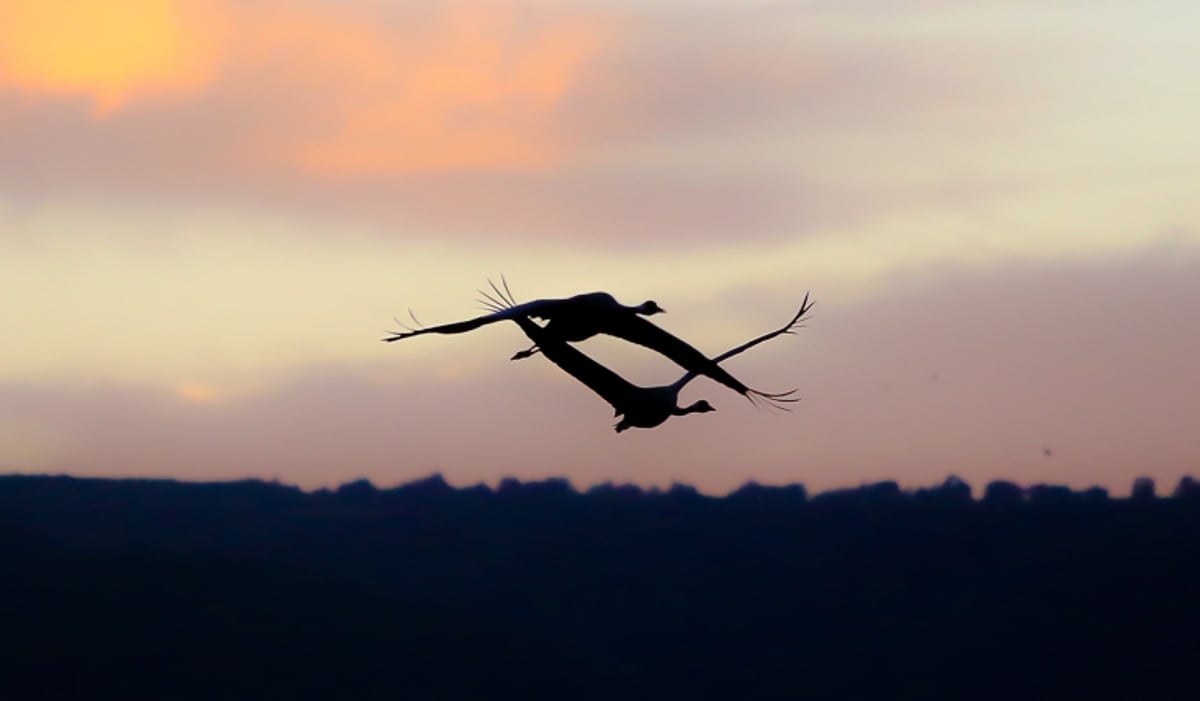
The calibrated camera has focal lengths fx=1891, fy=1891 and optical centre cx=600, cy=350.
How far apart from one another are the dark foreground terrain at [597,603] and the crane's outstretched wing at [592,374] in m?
111

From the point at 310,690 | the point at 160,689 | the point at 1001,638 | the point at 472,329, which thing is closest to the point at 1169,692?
the point at 1001,638

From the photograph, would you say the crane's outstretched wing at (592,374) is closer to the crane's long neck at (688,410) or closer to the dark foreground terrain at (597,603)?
the crane's long neck at (688,410)

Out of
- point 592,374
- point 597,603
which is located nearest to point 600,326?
point 592,374

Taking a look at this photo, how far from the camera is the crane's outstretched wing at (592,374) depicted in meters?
23.6

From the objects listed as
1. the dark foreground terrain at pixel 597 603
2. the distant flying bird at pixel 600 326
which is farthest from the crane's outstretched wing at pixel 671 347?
the dark foreground terrain at pixel 597 603

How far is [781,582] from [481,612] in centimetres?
2475

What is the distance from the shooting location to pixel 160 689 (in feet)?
480

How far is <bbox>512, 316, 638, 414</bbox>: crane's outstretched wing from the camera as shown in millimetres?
23578

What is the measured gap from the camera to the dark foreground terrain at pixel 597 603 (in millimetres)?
138250

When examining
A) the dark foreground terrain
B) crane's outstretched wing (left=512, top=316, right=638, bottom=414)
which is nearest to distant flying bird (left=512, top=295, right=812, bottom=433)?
crane's outstretched wing (left=512, top=316, right=638, bottom=414)

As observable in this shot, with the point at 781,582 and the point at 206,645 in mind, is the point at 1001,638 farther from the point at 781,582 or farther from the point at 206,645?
the point at 206,645

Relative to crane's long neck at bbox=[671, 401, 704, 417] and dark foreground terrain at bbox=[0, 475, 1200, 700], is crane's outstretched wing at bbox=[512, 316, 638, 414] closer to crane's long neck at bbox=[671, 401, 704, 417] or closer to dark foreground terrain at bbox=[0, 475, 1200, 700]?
crane's long neck at bbox=[671, 401, 704, 417]

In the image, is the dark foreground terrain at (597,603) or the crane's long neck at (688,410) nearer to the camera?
the crane's long neck at (688,410)

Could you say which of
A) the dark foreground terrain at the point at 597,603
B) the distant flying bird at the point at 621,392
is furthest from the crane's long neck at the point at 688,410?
the dark foreground terrain at the point at 597,603
